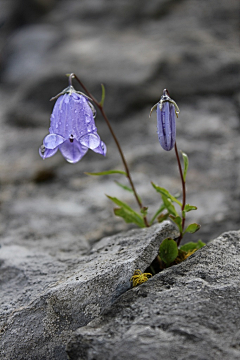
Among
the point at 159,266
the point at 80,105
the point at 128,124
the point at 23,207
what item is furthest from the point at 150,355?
the point at 128,124

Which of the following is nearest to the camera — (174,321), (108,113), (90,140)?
(174,321)

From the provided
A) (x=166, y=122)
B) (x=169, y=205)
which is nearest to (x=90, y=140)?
(x=166, y=122)

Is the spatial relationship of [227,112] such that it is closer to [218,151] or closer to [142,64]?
[218,151]

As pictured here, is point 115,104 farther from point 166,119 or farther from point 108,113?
point 166,119

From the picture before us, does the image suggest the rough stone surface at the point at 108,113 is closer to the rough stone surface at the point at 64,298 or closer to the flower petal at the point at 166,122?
the rough stone surface at the point at 64,298

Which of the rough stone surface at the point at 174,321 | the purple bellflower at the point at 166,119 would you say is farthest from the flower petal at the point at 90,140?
the rough stone surface at the point at 174,321

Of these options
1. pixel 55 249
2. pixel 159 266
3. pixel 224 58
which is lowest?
pixel 159 266
